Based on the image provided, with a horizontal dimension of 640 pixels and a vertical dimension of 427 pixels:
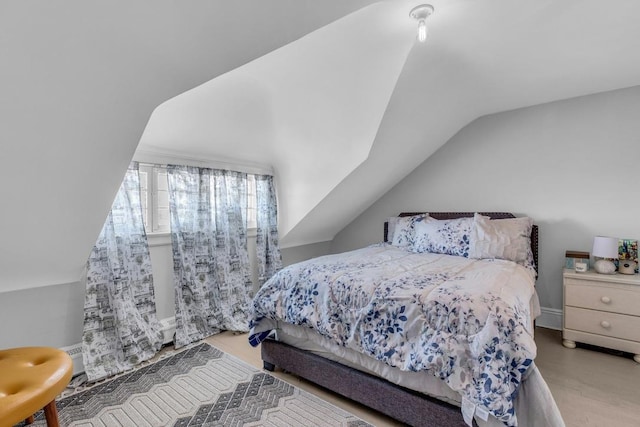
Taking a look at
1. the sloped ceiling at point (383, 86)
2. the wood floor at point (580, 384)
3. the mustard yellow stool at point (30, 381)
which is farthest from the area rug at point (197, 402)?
the sloped ceiling at point (383, 86)

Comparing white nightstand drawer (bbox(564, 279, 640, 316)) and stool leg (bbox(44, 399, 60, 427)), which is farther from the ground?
white nightstand drawer (bbox(564, 279, 640, 316))

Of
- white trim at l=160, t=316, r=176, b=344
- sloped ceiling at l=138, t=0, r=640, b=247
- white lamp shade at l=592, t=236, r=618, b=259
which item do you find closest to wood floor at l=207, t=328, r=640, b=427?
white trim at l=160, t=316, r=176, b=344

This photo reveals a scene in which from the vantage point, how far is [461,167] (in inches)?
138

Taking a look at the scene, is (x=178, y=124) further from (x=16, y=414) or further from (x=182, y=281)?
(x=16, y=414)

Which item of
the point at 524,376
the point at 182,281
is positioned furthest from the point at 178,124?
the point at 524,376

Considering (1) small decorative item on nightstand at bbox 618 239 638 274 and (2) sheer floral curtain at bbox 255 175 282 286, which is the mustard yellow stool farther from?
(1) small decorative item on nightstand at bbox 618 239 638 274

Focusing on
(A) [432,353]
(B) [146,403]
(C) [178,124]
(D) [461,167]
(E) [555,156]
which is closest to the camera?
(A) [432,353]

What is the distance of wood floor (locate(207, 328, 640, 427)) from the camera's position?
171cm

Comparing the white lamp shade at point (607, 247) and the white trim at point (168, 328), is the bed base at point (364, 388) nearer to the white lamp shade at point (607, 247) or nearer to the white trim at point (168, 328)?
the white trim at point (168, 328)

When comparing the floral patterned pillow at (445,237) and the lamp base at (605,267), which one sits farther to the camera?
the floral patterned pillow at (445,237)

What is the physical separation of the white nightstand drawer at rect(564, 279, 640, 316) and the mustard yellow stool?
343 centimetres

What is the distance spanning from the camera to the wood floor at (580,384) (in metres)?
1.71

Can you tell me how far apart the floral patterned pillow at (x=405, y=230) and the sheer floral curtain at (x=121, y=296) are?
2.52 m

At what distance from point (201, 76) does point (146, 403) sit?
1.94m
